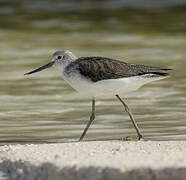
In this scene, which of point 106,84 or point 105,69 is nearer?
point 106,84

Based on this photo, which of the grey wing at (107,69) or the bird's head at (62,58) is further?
the bird's head at (62,58)

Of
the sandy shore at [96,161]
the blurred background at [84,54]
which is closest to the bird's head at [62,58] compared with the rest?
the blurred background at [84,54]

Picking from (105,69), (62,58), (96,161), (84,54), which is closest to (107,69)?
(105,69)

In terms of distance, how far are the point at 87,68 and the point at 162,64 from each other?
6.17 m

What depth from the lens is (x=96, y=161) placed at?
625 cm

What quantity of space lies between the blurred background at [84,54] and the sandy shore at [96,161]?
3.44 ft

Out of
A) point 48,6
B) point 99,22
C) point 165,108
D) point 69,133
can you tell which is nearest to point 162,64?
point 165,108

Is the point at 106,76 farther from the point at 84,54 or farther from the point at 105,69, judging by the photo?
the point at 84,54

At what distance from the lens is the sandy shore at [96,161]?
19.2ft

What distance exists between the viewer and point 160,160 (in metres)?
6.18

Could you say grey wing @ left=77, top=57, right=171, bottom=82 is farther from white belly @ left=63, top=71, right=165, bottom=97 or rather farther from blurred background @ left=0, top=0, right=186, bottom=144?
blurred background @ left=0, top=0, right=186, bottom=144

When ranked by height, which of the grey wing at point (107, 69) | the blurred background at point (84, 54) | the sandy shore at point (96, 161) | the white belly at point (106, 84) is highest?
the grey wing at point (107, 69)

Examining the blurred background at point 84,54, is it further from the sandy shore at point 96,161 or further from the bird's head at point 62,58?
the sandy shore at point 96,161

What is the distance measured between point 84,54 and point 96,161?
30.3ft
